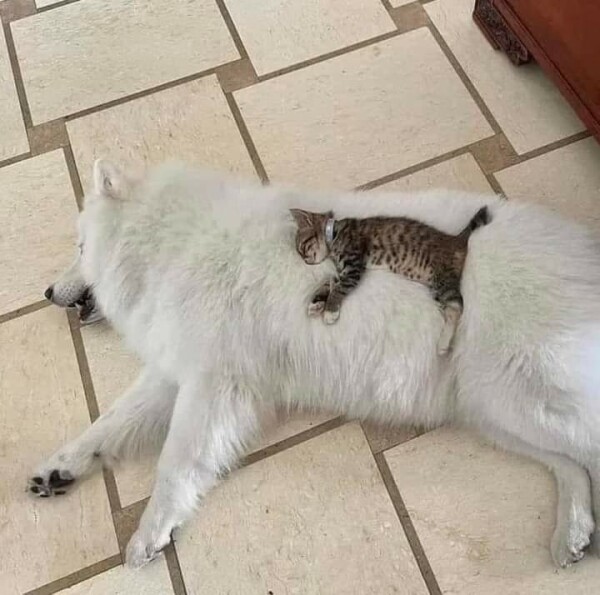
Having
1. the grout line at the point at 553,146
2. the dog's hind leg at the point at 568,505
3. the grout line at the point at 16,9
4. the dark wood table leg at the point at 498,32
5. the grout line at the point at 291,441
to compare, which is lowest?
the grout line at the point at 291,441

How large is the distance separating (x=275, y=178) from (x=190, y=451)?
981 millimetres

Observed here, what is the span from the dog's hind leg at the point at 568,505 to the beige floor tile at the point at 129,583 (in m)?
0.92

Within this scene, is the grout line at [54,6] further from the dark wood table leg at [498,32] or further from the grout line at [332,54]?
the dark wood table leg at [498,32]

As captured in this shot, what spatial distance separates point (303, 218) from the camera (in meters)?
2.13

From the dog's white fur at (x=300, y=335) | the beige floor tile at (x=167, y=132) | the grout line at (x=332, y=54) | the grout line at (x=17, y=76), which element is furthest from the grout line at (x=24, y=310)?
the grout line at (x=332, y=54)

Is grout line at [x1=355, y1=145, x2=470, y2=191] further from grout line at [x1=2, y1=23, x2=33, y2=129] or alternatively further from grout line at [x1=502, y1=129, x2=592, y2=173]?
grout line at [x1=2, y1=23, x2=33, y2=129]

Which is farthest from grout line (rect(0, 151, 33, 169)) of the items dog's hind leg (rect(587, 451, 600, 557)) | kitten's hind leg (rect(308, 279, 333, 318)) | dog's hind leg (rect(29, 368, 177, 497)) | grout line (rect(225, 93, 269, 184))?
dog's hind leg (rect(587, 451, 600, 557))

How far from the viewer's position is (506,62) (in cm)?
288

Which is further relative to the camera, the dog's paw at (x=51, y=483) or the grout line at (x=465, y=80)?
the grout line at (x=465, y=80)

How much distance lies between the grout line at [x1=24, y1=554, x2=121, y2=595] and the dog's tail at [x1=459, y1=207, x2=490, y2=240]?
1191 mm

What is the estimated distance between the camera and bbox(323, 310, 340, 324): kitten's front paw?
205cm

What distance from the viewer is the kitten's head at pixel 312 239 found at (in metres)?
2.09

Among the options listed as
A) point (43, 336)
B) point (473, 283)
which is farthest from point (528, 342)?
point (43, 336)

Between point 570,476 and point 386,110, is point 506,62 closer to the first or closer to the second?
point 386,110
